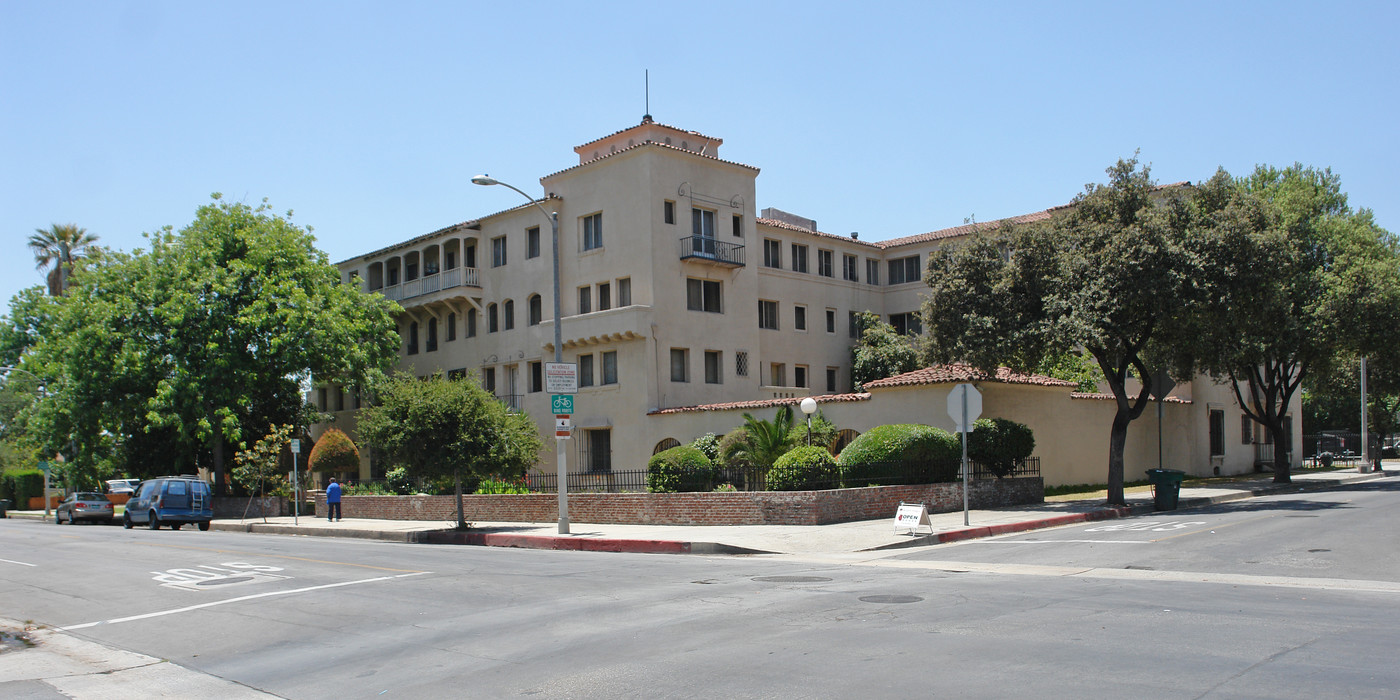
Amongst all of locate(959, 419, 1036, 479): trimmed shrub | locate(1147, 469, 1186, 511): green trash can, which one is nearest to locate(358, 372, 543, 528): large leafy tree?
locate(959, 419, 1036, 479): trimmed shrub

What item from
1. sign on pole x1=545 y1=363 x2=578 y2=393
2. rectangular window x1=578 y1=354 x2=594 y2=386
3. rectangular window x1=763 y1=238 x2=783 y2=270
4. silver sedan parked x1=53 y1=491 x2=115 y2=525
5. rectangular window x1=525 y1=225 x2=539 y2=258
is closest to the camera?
sign on pole x1=545 y1=363 x2=578 y2=393

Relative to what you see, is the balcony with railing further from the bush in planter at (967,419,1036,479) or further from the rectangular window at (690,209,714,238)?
the bush in planter at (967,419,1036,479)

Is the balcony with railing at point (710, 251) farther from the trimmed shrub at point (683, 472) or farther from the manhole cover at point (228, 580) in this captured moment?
the manhole cover at point (228, 580)

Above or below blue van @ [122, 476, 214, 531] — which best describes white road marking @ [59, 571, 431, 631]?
above

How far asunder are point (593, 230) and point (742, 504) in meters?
19.6

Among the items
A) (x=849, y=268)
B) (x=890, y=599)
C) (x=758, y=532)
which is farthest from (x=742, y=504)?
(x=849, y=268)

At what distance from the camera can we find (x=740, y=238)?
40.8 m

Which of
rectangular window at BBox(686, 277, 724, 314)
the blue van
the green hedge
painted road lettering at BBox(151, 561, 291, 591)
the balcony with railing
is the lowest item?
the green hedge

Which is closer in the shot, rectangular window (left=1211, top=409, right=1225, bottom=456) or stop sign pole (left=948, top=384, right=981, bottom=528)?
stop sign pole (left=948, top=384, right=981, bottom=528)

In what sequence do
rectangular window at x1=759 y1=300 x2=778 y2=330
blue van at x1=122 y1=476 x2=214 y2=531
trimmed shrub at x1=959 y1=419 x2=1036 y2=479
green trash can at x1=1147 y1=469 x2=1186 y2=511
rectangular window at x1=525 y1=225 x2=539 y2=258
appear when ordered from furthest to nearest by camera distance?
rectangular window at x1=759 y1=300 x2=778 y2=330 < rectangular window at x1=525 y1=225 x2=539 y2=258 < blue van at x1=122 y1=476 x2=214 y2=531 < trimmed shrub at x1=959 y1=419 x2=1036 y2=479 < green trash can at x1=1147 y1=469 x2=1186 y2=511

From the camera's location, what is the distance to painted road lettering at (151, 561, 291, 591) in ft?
49.6

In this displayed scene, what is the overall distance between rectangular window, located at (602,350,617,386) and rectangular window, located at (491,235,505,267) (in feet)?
25.9

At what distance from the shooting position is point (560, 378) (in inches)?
899

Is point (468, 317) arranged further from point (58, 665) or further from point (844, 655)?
point (844, 655)
